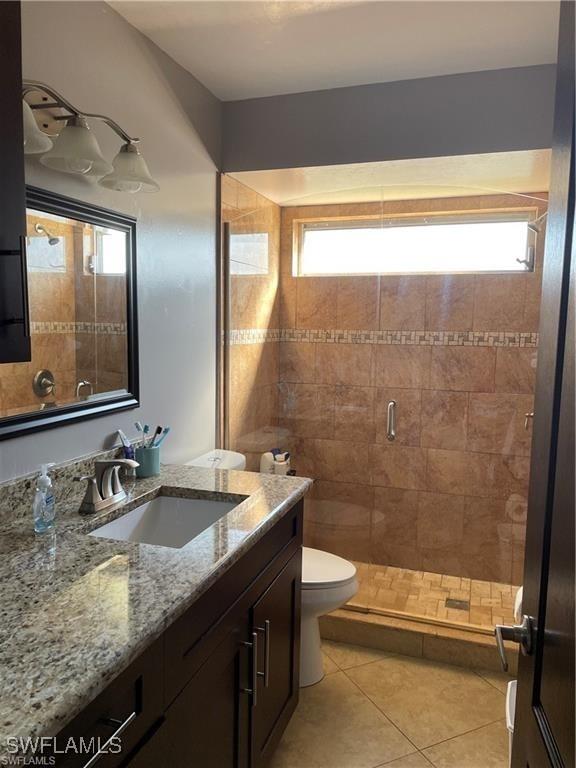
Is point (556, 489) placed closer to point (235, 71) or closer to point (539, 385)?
point (539, 385)

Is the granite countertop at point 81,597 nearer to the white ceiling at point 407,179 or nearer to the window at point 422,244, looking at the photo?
the white ceiling at point 407,179

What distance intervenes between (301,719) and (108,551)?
4.32ft

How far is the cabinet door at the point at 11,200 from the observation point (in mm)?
1080

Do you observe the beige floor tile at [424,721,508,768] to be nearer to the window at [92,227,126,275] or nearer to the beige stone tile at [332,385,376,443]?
the beige stone tile at [332,385,376,443]

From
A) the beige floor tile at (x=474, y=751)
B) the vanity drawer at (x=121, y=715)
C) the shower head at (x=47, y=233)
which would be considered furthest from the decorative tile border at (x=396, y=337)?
the vanity drawer at (x=121, y=715)

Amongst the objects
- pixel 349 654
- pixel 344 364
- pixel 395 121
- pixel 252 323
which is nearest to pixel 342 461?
pixel 344 364

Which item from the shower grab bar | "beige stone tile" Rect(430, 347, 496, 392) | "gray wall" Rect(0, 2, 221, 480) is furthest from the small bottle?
"beige stone tile" Rect(430, 347, 496, 392)

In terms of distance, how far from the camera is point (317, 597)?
2.23 meters

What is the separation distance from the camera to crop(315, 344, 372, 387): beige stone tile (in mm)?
3286

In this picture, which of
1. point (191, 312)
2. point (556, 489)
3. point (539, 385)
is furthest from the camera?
point (191, 312)

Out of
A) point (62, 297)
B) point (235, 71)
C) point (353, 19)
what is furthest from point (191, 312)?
point (353, 19)

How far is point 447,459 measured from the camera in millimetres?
3232

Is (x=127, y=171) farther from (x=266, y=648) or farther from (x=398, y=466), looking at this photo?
(x=398, y=466)

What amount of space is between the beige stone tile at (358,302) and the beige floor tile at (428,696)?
177 cm
